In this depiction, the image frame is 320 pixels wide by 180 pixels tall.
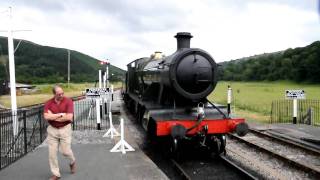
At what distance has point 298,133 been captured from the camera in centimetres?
1588

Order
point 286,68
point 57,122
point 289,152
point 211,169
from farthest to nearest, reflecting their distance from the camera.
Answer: point 286,68 → point 289,152 → point 211,169 → point 57,122

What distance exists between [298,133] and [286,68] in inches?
3729

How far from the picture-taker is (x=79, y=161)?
10.1m

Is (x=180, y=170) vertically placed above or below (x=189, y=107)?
below

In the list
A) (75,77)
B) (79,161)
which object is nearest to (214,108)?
(79,161)

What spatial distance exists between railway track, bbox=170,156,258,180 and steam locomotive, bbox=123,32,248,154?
472 millimetres

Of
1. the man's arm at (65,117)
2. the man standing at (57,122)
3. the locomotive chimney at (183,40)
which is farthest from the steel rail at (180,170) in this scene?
the locomotive chimney at (183,40)

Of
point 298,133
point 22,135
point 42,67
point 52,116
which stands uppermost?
point 42,67

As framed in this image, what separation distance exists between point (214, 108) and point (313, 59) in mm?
90078

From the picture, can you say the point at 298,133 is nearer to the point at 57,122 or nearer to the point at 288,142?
the point at 288,142

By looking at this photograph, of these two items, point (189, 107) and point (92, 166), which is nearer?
point (92, 166)

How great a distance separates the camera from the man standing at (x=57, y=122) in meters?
8.02

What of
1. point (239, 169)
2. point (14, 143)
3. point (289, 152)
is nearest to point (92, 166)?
point (14, 143)

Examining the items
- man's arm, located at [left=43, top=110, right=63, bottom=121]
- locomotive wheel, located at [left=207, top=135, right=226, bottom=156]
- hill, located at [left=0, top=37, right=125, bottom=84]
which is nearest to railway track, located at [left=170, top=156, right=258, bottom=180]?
locomotive wheel, located at [left=207, top=135, right=226, bottom=156]
